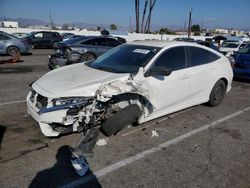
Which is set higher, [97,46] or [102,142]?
[97,46]

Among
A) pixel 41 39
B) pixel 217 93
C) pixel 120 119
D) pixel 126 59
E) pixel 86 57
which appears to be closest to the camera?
pixel 120 119

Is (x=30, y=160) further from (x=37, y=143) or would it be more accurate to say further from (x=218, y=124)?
(x=218, y=124)

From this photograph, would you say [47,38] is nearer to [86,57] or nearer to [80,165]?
[86,57]

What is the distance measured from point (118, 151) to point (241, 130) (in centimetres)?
257

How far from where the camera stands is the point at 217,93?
6.46 metres

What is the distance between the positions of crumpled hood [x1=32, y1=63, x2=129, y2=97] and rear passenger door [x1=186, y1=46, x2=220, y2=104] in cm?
175

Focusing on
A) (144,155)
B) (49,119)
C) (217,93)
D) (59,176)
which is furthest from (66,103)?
(217,93)

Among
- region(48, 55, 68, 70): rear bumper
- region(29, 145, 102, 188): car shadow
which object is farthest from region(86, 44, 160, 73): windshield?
region(48, 55, 68, 70): rear bumper

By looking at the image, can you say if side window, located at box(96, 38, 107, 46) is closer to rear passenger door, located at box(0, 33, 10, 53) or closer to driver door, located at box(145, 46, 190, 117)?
rear passenger door, located at box(0, 33, 10, 53)

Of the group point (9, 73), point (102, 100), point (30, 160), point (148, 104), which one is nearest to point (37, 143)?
point (30, 160)

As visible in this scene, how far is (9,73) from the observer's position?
10219mm

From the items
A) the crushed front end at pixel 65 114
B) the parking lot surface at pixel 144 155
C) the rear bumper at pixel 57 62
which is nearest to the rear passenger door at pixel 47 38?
the rear bumper at pixel 57 62

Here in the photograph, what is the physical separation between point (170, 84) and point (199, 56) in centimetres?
136

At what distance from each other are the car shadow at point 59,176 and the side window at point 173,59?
240 centimetres
